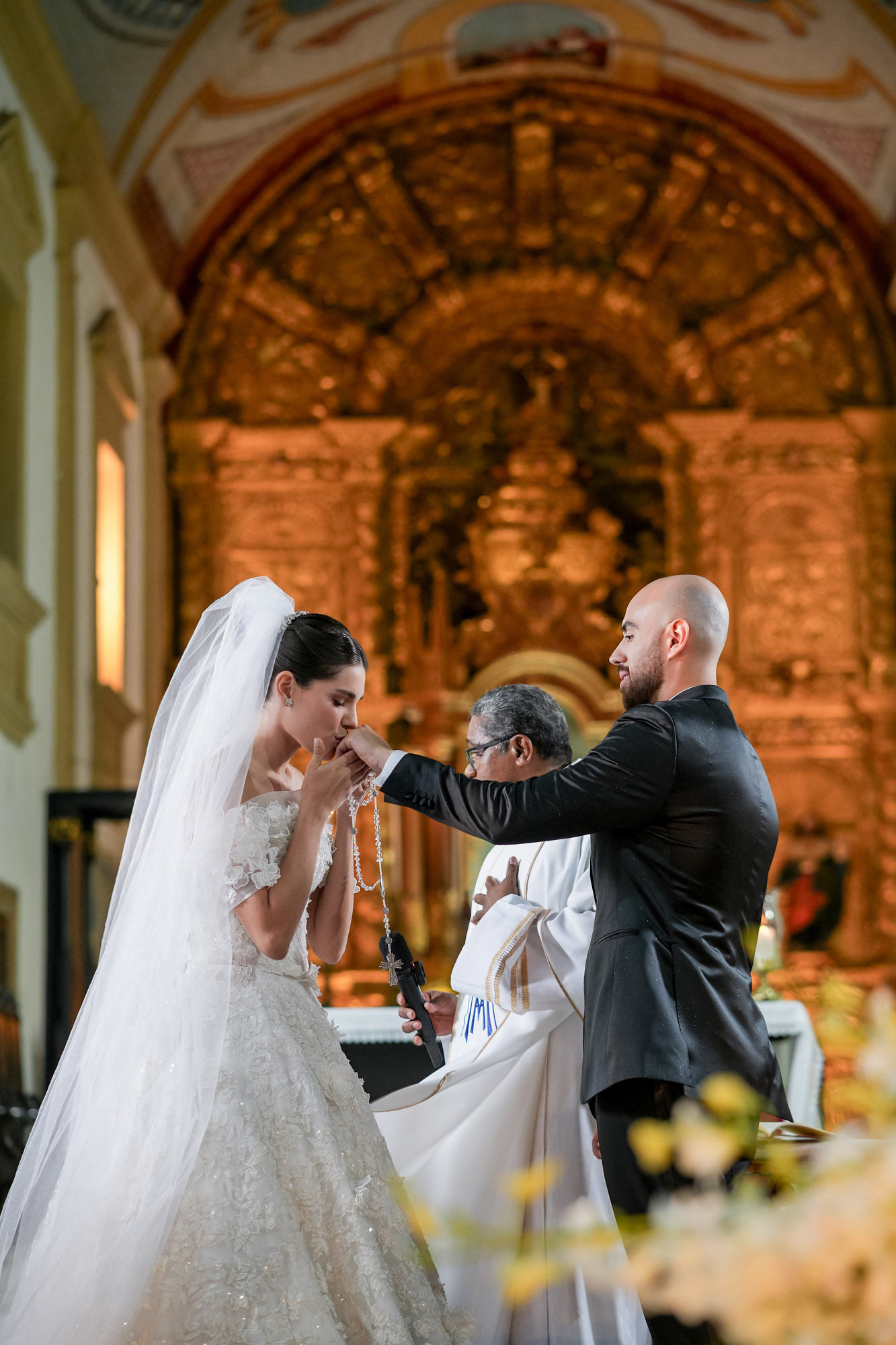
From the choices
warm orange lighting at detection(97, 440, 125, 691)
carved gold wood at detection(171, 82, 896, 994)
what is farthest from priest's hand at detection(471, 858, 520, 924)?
carved gold wood at detection(171, 82, 896, 994)

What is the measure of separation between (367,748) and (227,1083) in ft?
2.35

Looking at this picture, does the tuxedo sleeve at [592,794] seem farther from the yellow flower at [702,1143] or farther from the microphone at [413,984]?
the yellow flower at [702,1143]

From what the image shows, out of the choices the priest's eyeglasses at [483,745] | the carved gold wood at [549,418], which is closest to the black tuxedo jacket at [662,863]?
the priest's eyeglasses at [483,745]

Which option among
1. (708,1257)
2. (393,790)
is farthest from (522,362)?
(708,1257)

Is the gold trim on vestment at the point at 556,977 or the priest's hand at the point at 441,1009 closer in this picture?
the gold trim on vestment at the point at 556,977

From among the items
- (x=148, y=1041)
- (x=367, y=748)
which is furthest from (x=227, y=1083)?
(x=367, y=748)

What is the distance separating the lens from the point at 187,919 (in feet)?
9.91

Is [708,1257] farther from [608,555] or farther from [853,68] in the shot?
[853,68]

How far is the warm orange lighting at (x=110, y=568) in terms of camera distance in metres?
10.8

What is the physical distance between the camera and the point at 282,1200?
279 cm

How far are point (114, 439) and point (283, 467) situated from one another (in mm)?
1598

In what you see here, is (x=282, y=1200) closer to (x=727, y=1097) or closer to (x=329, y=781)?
(x=329, y=781)

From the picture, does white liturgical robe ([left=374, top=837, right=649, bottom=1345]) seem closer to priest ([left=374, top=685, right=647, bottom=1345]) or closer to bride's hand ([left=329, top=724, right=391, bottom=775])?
priest ([left=374, top=685, right=647, bottom=1345])

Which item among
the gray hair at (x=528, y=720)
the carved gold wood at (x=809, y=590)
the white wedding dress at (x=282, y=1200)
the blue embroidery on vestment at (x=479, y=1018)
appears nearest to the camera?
the white wedding dress at (x=282, y=1200)
